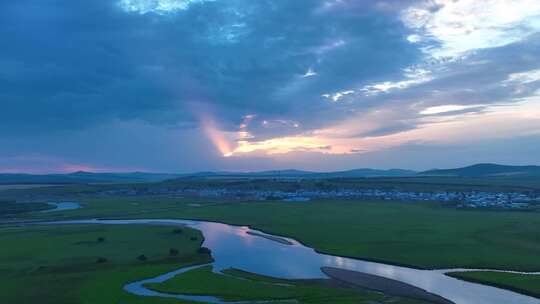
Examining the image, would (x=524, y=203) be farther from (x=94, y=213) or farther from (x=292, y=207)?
(x=94, y=213)

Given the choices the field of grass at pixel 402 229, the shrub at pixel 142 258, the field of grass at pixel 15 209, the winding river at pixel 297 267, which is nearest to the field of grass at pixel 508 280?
the winding river at pixel 297 267

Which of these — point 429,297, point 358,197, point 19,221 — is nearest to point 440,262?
point 429,297

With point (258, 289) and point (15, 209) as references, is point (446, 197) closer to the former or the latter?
point (258, 289)

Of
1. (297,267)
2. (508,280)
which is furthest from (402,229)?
(508,280)

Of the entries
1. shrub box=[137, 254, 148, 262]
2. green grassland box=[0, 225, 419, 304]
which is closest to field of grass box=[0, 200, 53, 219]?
green grassland box=[0, 225, 419, 304]

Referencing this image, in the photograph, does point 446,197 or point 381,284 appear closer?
point 381,284
